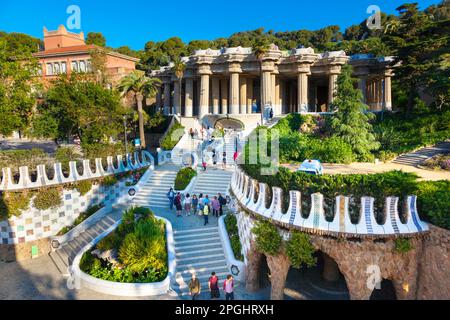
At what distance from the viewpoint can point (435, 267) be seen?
35.6ft

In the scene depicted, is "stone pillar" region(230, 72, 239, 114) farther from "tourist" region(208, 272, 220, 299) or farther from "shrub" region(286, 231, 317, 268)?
"shrub" region(286, 231, 317, 268)

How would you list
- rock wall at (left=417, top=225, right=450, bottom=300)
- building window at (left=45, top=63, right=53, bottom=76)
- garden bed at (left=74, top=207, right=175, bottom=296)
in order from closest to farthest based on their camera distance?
rock wall at (left=417, top=225, right=450, bottom=300) < garden bed at (left=74, top=207, right=175, bottom=296) < building window at (left=45, top=63, right=53, bottom=76)

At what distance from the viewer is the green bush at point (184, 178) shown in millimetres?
22312

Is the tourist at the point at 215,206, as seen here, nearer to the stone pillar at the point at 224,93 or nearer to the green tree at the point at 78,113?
the green tree at the point at 78,113

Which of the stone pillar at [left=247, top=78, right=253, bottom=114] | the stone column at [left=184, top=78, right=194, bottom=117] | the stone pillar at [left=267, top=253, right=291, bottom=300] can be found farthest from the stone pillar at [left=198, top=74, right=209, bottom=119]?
the stone pillar at [left=267, top=253, right=291, bottom=300]

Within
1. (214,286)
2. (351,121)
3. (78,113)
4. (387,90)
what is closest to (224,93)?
(387,90)

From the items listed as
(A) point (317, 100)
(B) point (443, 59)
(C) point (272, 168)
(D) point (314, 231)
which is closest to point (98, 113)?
(C) point (272, 168)

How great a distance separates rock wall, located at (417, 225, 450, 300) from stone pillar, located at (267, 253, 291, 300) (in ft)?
14.5

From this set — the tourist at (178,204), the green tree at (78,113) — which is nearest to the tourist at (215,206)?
the tourist at (178,204)

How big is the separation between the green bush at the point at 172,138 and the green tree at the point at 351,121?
45.7ft

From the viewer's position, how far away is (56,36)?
6253cm

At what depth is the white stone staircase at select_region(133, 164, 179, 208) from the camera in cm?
2216

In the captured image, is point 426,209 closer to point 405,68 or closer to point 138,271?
point 138,271

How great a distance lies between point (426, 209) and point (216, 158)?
1726 centimetres
